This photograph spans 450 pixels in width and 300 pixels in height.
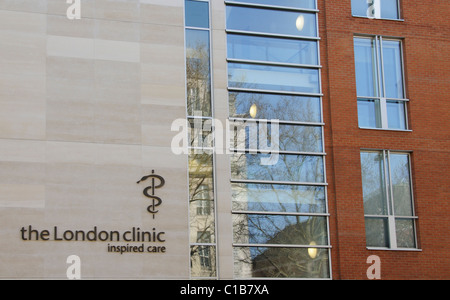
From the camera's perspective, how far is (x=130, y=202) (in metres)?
17.2

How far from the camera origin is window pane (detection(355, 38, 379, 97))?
1972 cm

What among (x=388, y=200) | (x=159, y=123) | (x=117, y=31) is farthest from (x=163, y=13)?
(x=388, y=200)

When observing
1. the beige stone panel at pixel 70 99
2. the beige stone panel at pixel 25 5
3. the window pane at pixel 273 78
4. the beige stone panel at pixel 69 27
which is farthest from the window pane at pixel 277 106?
the beige stone panel at pixel 25 5

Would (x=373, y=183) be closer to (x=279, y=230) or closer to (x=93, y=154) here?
(x=279, y=230)

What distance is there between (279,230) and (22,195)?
20.1 feet

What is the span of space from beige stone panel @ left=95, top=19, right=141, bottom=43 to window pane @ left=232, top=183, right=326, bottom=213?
441cm

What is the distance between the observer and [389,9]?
20484mm

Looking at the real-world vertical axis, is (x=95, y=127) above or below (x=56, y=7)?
below

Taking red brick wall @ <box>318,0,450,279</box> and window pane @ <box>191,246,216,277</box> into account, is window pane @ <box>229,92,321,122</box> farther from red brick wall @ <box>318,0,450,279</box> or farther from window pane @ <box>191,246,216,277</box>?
window pane @ <box>191,246,216,277</box>

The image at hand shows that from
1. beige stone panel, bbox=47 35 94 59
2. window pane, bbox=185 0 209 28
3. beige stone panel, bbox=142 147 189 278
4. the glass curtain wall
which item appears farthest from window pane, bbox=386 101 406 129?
beige stone panel, bbox=47 35 94 59

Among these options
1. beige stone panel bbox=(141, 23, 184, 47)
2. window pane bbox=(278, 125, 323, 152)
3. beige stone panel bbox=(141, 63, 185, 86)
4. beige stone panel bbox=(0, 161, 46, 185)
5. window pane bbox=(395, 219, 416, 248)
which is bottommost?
window pane bbox=(395, 219, 416, 248)

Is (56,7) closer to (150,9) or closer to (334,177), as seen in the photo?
(150,9)
